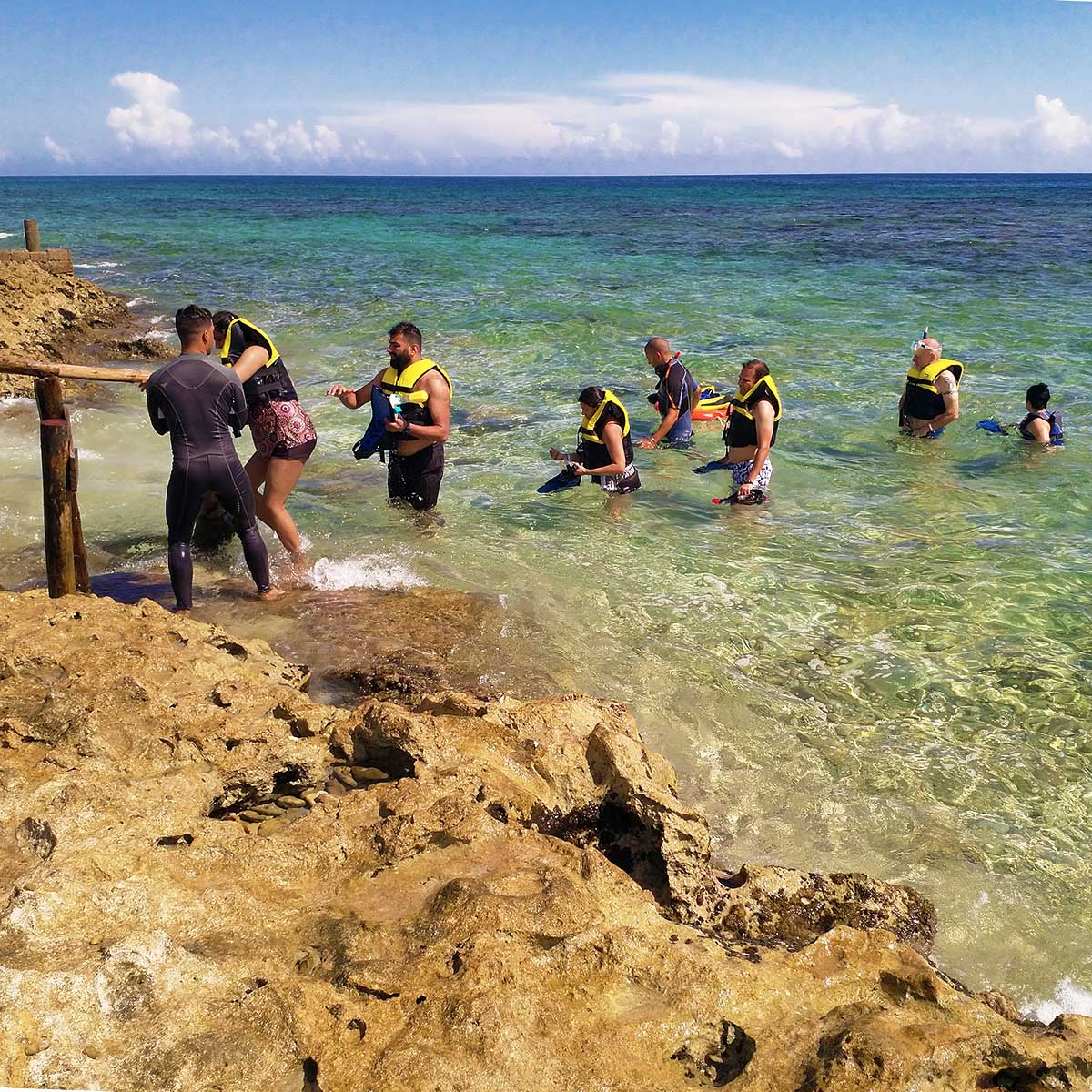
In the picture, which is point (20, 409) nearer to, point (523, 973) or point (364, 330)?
point (364, 330)

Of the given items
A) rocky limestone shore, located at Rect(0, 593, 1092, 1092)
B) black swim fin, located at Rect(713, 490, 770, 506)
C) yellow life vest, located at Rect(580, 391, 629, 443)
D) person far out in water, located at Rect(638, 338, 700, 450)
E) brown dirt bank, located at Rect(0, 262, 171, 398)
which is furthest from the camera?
brown dirt bank, located at Rect(0, 262, 171, 398)

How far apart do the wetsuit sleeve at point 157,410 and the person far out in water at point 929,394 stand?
8597mm

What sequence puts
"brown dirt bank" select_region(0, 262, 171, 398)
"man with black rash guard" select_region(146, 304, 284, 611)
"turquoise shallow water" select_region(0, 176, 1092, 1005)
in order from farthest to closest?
"brown dirt bank" select_region(0, 262, 171, 398), "man with black rash guard" select_region(146, 304, 284, 611), "turquoise shallow water" select_region(0, 176, 1092, 1005)

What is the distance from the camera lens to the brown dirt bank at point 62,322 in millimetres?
14922

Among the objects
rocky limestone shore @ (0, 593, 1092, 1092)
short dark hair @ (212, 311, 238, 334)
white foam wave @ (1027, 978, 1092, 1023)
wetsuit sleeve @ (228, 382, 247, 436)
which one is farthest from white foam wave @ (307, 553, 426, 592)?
white foam wave @ (1027, 978, 1092, 1023)

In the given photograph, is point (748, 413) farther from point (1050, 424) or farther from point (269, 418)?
point (269, 418)

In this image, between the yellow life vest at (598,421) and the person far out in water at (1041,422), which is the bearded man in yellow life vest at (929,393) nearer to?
the person far out in water at (1041,422)

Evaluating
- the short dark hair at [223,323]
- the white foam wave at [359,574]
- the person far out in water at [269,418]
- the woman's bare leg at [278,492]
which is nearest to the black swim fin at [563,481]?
the white foam wave at [359,574]

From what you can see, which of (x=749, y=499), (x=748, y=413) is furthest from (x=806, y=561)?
(x=748, y=413)

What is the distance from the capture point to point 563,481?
8891 mm

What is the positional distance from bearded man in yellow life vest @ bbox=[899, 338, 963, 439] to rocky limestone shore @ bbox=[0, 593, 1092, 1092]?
331 inches

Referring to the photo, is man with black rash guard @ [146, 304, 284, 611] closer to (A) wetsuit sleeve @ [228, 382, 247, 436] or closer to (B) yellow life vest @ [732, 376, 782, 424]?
(A) wetsuit sleeve @ [228, 382, 247, 436]

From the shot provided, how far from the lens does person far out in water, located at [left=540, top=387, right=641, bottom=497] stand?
8602 millimetres

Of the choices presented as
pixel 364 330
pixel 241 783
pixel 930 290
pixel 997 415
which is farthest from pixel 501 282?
pixel 241 783
